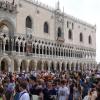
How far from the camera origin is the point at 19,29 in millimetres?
42688

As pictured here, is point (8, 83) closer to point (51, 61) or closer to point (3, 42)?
point (3, 42)

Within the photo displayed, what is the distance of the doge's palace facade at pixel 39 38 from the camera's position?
40344 millimetres

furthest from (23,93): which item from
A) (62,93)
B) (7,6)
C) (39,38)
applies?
(39,38)

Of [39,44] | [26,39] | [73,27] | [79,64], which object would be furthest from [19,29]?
[79,64]

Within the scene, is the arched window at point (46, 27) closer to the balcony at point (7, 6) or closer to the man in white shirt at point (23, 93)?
the balcony at point (7, 6)

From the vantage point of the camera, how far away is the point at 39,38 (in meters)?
47.7

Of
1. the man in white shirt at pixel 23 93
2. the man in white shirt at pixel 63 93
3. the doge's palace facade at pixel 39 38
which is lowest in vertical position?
the man in white shirt at pixel 63 93

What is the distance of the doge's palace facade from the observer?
40344mm

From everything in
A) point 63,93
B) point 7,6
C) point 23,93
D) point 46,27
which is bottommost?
point 63,93

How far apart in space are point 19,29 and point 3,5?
5.00 metres

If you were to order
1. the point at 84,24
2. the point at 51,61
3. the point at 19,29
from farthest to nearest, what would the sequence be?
the point at 84,24, the point at 51,61, the point at 19,29

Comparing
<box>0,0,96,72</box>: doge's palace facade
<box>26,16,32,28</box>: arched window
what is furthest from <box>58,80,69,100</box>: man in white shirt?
<box>26,16,32,28</box>: arched window

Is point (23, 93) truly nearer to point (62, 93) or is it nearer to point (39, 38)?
point (62, 93)

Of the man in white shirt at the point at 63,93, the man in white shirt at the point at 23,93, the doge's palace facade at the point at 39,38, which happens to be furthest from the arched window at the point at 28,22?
the man in white shirt at the point at 23,93
